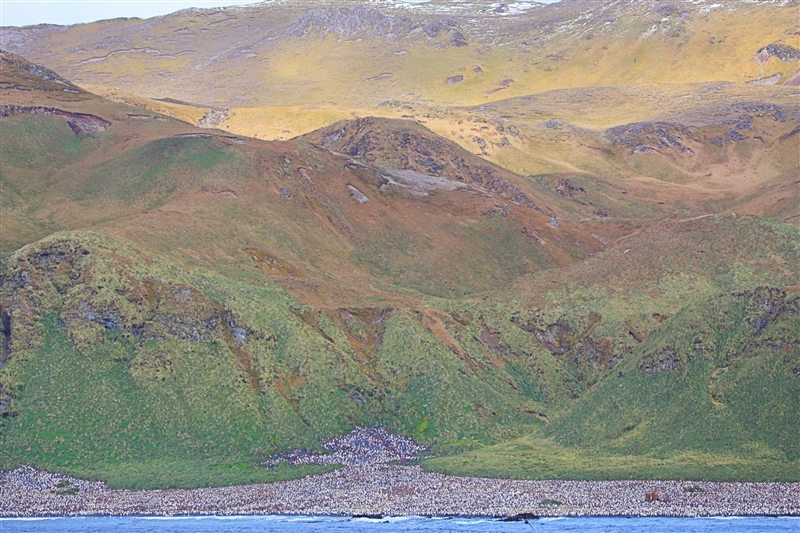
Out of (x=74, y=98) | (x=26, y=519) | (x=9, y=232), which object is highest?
(x=74, y=98)

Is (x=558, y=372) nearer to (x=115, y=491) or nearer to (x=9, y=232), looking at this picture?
(x=115, y=491)

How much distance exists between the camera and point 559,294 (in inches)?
3563

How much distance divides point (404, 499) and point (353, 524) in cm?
374

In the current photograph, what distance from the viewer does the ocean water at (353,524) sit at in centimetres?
5284

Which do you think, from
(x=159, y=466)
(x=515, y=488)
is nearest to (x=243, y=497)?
(x=159, y=466)

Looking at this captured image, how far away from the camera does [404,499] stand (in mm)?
57312

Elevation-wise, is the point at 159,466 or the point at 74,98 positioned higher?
the point at 74,98

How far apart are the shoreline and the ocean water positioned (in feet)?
1.16

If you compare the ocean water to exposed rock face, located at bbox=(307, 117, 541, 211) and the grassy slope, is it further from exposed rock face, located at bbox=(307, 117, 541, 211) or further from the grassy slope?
exposed rock face, located at bbox=(307, 117, 541, 211)

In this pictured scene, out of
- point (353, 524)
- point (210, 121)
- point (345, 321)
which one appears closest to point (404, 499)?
point (353, 524)

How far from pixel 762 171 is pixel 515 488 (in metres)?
146

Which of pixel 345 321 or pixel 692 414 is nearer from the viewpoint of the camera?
pixel 692 414

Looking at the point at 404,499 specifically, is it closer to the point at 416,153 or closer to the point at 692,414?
the point at 692,414

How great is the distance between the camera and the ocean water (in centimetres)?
5284
